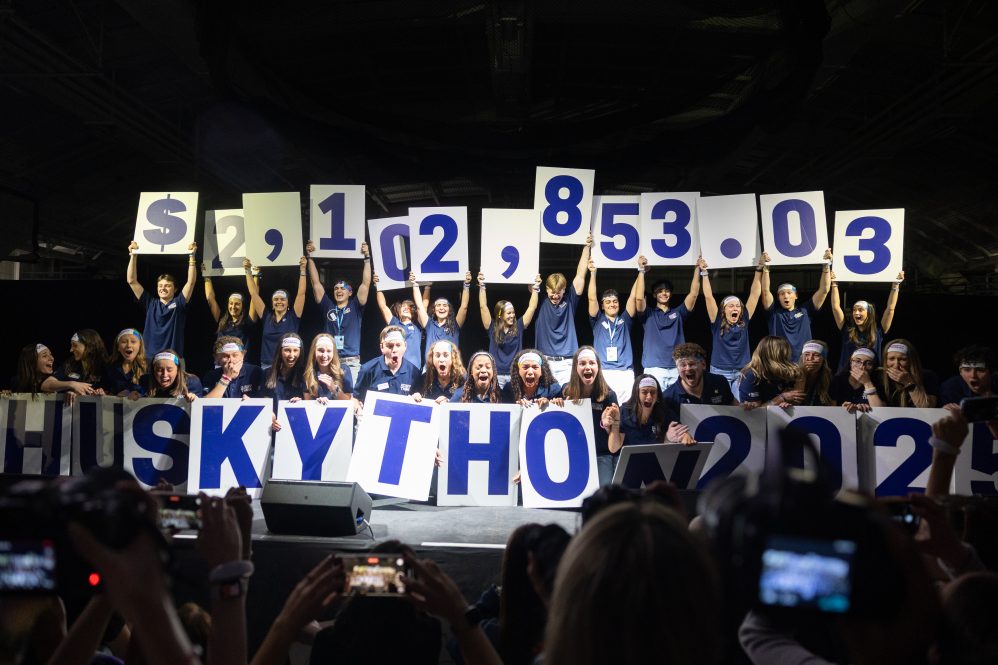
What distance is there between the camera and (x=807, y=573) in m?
1.04

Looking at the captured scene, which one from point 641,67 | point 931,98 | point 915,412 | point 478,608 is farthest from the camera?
point 641,67

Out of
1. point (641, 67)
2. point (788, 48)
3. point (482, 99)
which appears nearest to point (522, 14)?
point (788, 48)

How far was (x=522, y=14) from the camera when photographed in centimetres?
745

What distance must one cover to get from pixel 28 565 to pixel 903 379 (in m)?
6.44

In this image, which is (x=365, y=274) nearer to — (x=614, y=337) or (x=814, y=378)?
(x=614, y=337)

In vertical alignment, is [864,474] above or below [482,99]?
below

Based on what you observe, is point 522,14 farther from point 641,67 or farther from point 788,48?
point 641,67

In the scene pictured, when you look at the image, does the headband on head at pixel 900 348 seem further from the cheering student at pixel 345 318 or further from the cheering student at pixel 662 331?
the cheering student at pixel 345 318

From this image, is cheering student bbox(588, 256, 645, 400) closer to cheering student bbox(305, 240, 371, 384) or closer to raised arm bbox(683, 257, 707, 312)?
raised arm bbox(683, 257, 707, 312)

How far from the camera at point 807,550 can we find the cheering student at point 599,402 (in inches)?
187

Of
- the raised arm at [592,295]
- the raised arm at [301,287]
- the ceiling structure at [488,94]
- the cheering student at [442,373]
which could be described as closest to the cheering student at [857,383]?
the raised arm at [592,295]

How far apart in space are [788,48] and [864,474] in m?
3.87

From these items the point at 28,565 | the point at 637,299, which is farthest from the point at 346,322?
the point at 28,565

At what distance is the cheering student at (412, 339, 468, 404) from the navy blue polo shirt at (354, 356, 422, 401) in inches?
11.8
